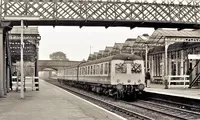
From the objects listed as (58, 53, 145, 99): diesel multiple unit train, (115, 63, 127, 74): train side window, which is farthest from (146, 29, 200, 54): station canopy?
(115, 63, 127, 74): train side window

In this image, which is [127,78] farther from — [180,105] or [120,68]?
[180,105]

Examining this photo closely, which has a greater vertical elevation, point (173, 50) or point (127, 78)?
point (173, 50)

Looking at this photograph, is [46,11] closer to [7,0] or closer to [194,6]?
[7,0]

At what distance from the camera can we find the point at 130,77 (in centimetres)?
2361

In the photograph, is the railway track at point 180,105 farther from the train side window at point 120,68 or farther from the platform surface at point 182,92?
the train side window at point 120,68

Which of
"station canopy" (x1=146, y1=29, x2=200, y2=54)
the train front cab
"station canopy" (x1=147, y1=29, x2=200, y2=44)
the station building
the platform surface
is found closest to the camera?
the platform surface

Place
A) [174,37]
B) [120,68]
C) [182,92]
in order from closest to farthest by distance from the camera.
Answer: [120,68] → [182,92] → [174,37]

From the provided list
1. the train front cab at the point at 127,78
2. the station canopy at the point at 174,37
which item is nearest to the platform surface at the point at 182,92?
the train front cab at the point at 127,78

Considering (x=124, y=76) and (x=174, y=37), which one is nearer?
(x=124, y=76)

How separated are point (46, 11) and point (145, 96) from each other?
837 cm

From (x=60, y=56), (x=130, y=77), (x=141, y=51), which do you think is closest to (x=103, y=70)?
(x=130, y=77)

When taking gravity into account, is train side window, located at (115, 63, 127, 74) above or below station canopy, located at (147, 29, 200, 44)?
below

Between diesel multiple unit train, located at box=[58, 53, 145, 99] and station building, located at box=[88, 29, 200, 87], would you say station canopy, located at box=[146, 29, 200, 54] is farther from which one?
diesel multiple unit train, located at box=[58, 53, 145, 99]

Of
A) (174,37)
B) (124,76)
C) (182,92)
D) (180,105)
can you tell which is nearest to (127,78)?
(124,76)
